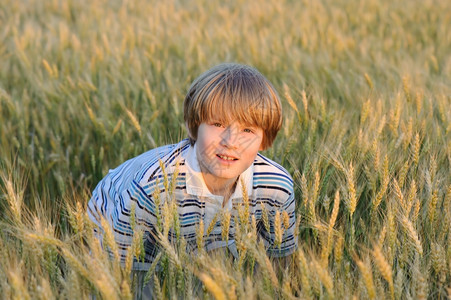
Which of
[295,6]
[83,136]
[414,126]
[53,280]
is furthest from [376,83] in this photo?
[295,6]

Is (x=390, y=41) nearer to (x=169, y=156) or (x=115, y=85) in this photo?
(x=115, y=85)

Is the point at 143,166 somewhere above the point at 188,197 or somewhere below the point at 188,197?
above

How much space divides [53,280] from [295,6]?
5.67m

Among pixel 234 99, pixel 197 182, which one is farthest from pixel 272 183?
pixel 234 99

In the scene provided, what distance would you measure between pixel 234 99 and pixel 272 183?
1.21ft

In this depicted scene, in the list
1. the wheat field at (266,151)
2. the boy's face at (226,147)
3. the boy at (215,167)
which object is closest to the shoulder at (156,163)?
the boy at (215,167)

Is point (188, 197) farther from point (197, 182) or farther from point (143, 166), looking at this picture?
point (143, 166)

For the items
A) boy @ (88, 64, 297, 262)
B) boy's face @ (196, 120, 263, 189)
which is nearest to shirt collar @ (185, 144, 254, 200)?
boy @ (88, 64, 297, 262)

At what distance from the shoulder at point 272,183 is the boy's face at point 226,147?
18 cm

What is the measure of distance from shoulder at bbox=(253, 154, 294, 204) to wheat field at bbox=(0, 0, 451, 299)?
0.08 meters

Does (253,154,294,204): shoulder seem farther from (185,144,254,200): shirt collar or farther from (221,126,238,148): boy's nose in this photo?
(221,126,238,148): boy's nose

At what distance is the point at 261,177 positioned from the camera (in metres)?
1.92

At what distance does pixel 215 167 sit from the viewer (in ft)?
5.60

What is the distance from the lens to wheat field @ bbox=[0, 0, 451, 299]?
1.32 meters
